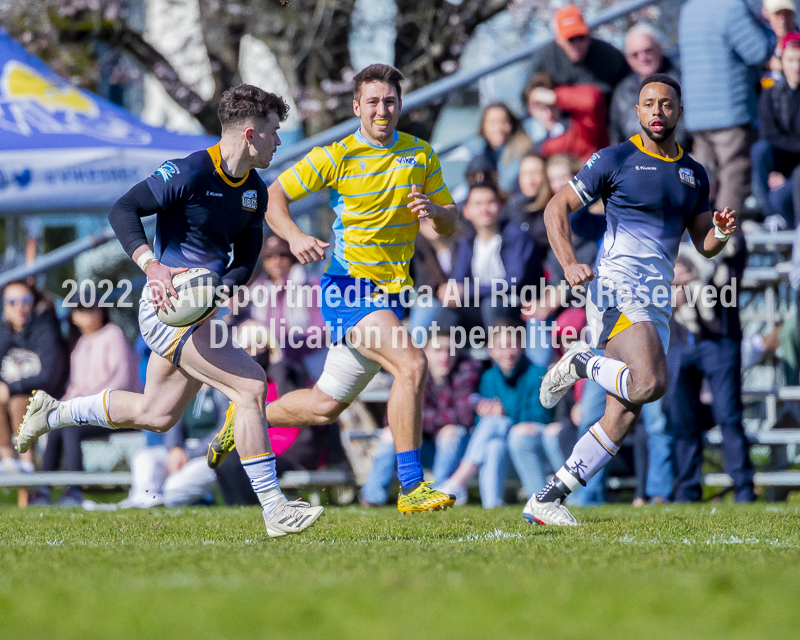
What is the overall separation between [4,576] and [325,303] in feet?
11.0

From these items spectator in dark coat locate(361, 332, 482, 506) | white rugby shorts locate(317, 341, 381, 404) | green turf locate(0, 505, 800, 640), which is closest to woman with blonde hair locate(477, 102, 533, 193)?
spectator in dark coat locate(361, 332, 482, 506)

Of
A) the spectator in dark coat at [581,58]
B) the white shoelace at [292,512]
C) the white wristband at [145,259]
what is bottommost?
the white shoelace at [292,512]

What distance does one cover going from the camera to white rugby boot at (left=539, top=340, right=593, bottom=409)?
7.33 meters

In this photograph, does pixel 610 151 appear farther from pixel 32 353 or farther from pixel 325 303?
pixel 32 353

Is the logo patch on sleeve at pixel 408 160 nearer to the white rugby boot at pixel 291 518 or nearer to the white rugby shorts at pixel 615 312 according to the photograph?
the white rugby shorts at pixel 615 312

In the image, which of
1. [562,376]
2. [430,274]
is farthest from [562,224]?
[430,274]

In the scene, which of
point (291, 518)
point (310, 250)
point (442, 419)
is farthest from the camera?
point (442, 419)

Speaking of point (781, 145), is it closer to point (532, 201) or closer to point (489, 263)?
point (532, 201)

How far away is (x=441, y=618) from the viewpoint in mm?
3488

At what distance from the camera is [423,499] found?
6840mm

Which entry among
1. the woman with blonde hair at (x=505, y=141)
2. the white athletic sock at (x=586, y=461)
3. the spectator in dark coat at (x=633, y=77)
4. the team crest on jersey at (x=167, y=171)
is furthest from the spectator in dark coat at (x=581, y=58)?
the team crest on jersey at (x=167, y=171)

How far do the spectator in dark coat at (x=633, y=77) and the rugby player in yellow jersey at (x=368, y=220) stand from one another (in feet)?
12.4

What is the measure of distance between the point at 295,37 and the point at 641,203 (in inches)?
471

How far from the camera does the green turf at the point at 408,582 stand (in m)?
3.39
